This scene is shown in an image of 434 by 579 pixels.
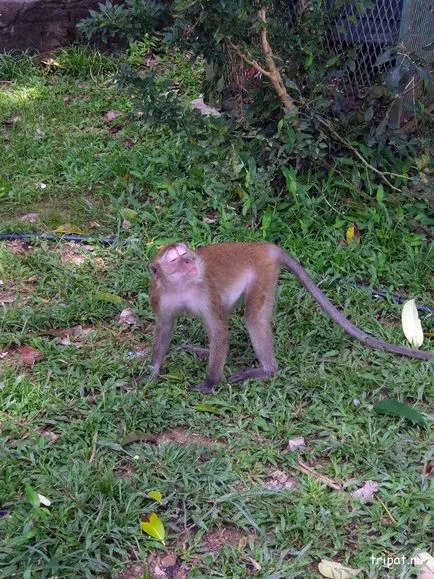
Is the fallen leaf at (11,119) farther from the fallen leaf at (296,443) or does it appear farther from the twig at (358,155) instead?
the fallen leaf at (296,443)

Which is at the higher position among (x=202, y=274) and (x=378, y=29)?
(x=378, y=29)

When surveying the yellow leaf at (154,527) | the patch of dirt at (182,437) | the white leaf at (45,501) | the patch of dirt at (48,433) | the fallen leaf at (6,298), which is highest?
the white leaf at (45,501)

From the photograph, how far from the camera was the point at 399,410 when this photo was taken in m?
4.04

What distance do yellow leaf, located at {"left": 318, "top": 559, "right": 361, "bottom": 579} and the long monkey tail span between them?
5.15 feet

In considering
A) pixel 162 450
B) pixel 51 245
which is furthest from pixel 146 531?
pixel 51 245

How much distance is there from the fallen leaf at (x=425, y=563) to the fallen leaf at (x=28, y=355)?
2331mm

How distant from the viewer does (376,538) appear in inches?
133

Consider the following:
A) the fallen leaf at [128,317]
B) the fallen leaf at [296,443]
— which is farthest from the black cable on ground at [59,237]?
the fallen leaf at [296,443]

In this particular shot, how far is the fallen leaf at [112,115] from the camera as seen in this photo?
25.1 ft

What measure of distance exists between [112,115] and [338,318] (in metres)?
4.04

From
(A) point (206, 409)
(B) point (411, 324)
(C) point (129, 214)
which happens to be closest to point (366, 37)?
(C) point (129, 214)

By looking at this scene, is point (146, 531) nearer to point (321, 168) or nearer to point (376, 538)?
point (376, 538)

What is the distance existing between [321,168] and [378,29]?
1.09 m

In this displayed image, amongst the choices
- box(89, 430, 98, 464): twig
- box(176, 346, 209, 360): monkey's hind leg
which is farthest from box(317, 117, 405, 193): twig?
box(89, 430, 98, 464): twig
